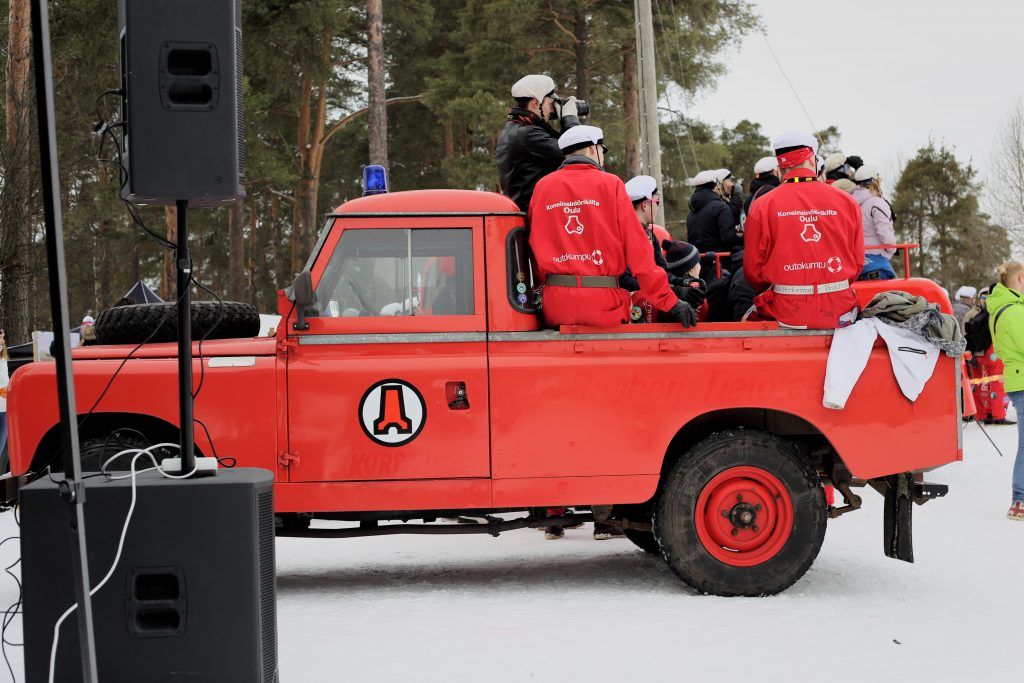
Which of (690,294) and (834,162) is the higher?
(834,162)

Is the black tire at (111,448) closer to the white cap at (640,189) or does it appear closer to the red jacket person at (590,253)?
the red jacket person at (590,253)

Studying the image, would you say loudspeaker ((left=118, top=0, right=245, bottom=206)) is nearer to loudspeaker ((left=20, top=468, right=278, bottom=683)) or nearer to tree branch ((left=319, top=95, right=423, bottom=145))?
loudspeaker ((left=20, top=468, right=278, bottom=683))

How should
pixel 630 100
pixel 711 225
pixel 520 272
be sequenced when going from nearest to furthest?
pixel 520 272, pixel 711 225, pixel 630 100

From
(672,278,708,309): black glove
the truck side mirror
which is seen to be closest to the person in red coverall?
(672,278,708,309): black glove

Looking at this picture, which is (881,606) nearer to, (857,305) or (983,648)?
(983,648)

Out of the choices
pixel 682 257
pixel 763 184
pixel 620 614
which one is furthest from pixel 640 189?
pixel 620 614

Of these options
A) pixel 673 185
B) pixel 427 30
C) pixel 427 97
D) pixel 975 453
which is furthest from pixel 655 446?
pixel 673 185

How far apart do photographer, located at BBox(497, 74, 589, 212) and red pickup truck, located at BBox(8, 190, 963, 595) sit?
2.78ft

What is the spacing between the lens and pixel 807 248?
6.86 meters

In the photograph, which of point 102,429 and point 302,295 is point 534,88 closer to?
point 302,295

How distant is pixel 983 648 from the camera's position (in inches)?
216

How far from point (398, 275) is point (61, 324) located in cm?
288

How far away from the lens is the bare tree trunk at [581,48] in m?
26.5

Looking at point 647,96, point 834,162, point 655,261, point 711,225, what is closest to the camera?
point 655,261
